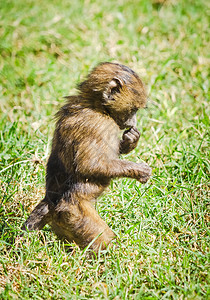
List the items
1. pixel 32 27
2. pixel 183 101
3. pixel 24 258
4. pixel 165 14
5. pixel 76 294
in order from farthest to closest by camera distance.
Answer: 1. pixel 165 14
2. pixel 32 27
3. pixel 183 101
4. pixel 24 258
5. pixel 76 294

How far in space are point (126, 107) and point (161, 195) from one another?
1.17m

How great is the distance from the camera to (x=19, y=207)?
4.21m

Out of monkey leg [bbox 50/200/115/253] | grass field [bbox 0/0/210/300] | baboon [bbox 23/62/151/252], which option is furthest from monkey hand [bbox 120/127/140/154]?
monkey leg [bbox 50/200/115/253]

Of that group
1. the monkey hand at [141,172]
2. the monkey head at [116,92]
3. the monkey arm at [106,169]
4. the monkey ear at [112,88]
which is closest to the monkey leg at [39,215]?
the monkey arm at [106,169]

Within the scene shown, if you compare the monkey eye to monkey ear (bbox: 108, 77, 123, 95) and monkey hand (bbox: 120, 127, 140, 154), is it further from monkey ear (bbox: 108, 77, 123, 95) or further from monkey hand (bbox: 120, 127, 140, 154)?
monkey hand (bbox: 120, 127, 140, 154)

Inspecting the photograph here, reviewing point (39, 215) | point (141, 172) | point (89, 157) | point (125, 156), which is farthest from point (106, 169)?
point (125, 156)

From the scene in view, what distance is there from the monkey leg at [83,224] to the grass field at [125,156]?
0.15 m

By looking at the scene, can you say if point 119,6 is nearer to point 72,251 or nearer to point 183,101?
point 183,101

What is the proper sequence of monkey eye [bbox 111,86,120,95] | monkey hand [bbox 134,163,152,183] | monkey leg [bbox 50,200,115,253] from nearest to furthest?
monkey leg [bbox 50,200,115,253]
monkey hand [bbox 134,163,152,183]
monkey eye [bbox 111,86,120,95]

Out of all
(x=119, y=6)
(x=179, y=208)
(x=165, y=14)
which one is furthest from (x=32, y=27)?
(x=179, y=208)

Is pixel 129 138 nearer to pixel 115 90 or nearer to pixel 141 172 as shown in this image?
pixel 141 172

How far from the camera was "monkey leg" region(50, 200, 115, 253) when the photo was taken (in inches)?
138

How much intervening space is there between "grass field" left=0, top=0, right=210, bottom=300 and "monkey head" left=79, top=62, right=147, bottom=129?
94cm

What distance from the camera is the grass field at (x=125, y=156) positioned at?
3.40m
